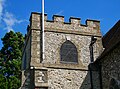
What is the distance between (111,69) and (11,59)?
16.2 meters

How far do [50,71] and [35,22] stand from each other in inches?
121

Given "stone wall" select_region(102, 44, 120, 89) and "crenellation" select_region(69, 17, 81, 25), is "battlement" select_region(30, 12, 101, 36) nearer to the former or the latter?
"crenellation" select_region(69, 17, 81, 25)

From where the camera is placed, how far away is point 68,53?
15852 mm

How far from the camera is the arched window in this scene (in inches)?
618

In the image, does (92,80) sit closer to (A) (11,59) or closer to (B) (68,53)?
(B) (68,53)

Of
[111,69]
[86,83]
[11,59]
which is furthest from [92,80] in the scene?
[11,59]

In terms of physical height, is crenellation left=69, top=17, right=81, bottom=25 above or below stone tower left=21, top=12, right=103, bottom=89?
above

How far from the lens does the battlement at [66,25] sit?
16156 mm

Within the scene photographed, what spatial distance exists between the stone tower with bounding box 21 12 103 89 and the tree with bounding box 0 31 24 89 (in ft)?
30.7

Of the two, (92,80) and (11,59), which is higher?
(11,59)

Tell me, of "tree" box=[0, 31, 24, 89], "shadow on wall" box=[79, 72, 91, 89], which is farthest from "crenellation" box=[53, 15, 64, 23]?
"tree" box=[0, 31, 24, 89]

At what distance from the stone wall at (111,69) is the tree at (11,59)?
37.2 ft

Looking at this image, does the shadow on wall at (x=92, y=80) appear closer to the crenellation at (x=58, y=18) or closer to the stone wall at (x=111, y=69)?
the stone wall at (x=111, y=69)

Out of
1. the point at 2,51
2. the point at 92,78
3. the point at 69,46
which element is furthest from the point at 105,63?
the point at 2,51
